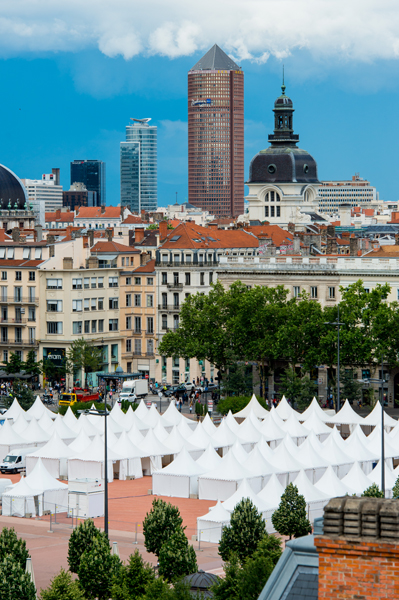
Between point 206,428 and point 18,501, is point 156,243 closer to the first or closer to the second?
point 206,428

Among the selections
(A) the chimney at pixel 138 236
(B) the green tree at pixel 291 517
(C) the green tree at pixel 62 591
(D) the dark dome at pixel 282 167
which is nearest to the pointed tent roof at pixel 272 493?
(B) the green tree at pixel 291 517

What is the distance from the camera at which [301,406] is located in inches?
3221

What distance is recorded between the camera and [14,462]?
2438 inches

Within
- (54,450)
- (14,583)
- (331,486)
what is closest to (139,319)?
(54,450)

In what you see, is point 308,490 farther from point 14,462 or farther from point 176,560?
point 14,462

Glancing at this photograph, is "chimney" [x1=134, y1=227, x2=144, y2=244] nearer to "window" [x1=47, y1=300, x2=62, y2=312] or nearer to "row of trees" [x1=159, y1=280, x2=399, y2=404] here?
"window" [x1=47, y1=300, x2=62, y2=312]

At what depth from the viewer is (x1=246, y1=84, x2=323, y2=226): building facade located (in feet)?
A: 578

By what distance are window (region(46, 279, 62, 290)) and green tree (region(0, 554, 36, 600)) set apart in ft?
233

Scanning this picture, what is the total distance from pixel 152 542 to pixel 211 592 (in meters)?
8.22

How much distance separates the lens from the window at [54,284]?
10188 centimetres

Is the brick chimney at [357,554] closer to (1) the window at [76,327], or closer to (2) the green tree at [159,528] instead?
(2) the green tree at [159,528]

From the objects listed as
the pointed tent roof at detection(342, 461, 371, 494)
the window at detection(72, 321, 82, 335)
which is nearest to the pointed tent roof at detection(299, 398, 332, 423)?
the pointed tent roof at detection(342, 461, 371, 494)

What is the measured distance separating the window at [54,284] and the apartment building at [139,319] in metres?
6.88

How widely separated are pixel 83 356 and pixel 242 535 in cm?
6101
